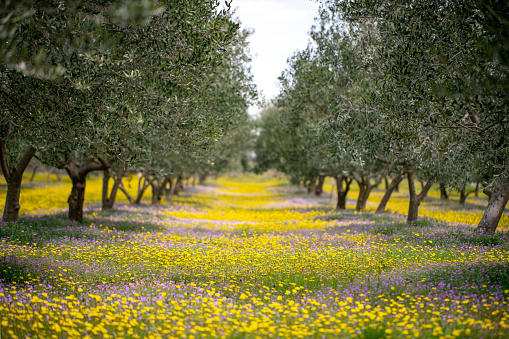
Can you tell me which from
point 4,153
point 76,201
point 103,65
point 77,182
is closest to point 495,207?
point 103,65

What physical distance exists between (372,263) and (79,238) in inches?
413

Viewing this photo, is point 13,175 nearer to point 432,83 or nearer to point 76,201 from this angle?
point 76,201

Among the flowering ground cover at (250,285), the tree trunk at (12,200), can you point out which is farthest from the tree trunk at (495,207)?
the tree trunk at (12,200)

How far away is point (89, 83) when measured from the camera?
7844mm

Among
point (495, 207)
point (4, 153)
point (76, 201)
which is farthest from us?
point (76, 201)

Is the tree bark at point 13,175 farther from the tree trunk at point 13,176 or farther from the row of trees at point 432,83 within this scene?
the row of trees at point 432,83

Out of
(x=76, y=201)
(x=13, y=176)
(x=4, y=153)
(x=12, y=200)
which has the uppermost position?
(x=4, y=153)

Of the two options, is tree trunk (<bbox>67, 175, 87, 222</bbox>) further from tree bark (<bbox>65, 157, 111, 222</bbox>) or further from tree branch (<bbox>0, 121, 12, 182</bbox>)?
tree branch (<bbox>0, 121, 12, 182</bbox>)

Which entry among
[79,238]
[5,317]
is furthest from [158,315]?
[79,238]

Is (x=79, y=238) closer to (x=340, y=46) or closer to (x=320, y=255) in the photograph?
(x=320, y=255)

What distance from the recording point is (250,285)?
28.4ft

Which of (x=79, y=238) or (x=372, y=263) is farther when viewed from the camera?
(x=79, y=238)

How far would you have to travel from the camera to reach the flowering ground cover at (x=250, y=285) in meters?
5.78

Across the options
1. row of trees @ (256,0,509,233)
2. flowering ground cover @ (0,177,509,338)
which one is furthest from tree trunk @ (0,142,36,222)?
row of trees @ (256,0,509,233)
